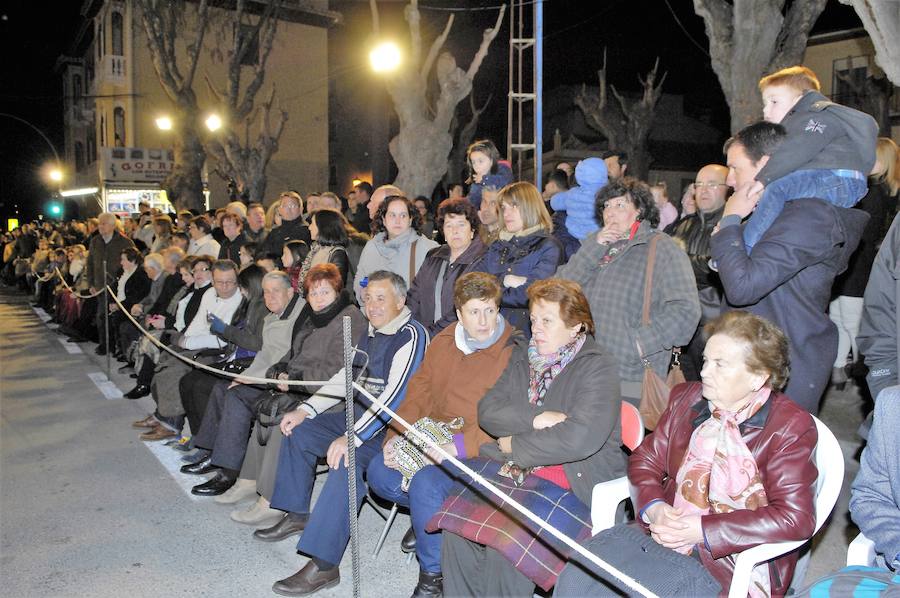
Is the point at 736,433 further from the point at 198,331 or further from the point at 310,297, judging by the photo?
the point at 198,331

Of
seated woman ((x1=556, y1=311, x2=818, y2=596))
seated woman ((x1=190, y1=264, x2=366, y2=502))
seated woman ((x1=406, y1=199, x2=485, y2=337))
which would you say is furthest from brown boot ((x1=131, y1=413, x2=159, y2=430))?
seated woman ((x1=556, y1=311, x2=818, y2=596))

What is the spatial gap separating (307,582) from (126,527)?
1559 millimetres

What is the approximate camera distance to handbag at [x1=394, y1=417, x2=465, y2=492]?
3693 mm

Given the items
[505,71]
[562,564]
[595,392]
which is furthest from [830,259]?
[505,71]

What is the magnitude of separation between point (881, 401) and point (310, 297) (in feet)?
11.4

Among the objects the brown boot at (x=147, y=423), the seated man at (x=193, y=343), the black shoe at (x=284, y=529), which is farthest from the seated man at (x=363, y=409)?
the brown boot at (x=147, y=423)

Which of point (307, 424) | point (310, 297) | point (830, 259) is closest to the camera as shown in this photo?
point (830, 259)

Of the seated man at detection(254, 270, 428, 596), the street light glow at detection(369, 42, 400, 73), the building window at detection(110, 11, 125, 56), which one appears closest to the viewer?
the seated man at detection(254, 270, 428, 596)

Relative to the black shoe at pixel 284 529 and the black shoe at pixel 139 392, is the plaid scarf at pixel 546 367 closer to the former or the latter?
the black shoe at pixel 284 529

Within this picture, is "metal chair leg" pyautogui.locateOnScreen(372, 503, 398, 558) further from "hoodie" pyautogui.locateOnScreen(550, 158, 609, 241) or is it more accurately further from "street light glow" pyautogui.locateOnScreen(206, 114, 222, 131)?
"street light glow" pyautogui.locateOnScreen(206, 114, 222, 131)

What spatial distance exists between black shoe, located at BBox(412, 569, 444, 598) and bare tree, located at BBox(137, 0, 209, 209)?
60.3 feet

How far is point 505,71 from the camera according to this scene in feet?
90.9

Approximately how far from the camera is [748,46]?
721 cm

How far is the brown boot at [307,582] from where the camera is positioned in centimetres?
366
